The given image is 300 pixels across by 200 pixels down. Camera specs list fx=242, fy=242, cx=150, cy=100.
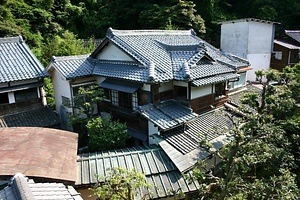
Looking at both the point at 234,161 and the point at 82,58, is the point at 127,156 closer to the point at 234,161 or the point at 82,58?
the point at 234,161

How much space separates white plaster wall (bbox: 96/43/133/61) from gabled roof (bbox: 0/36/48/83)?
425 centimetres

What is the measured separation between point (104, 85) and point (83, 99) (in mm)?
1856

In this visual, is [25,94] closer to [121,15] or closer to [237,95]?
[237,95]

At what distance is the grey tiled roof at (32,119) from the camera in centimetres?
1559

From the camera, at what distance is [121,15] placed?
140 ft

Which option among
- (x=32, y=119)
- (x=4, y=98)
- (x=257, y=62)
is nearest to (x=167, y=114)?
(x=32, y=119)

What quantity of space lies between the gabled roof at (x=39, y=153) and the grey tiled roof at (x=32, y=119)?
3.59 m

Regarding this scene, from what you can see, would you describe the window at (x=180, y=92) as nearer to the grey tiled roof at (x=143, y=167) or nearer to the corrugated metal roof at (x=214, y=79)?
the corrugated metal roof at (x=214, y=79)

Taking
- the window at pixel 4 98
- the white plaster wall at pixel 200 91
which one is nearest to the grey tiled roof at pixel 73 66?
the window at pixel 4 98

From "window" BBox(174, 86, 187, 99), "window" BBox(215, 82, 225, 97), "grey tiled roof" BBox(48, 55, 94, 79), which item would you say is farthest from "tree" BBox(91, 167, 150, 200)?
"window" BBox(215, 82, 225, 97)

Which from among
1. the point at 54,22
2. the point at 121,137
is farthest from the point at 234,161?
the point at 54,22

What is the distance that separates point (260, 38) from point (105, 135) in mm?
25649

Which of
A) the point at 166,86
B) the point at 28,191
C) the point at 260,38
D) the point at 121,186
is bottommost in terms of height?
the point at 121,186

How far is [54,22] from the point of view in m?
39.4
